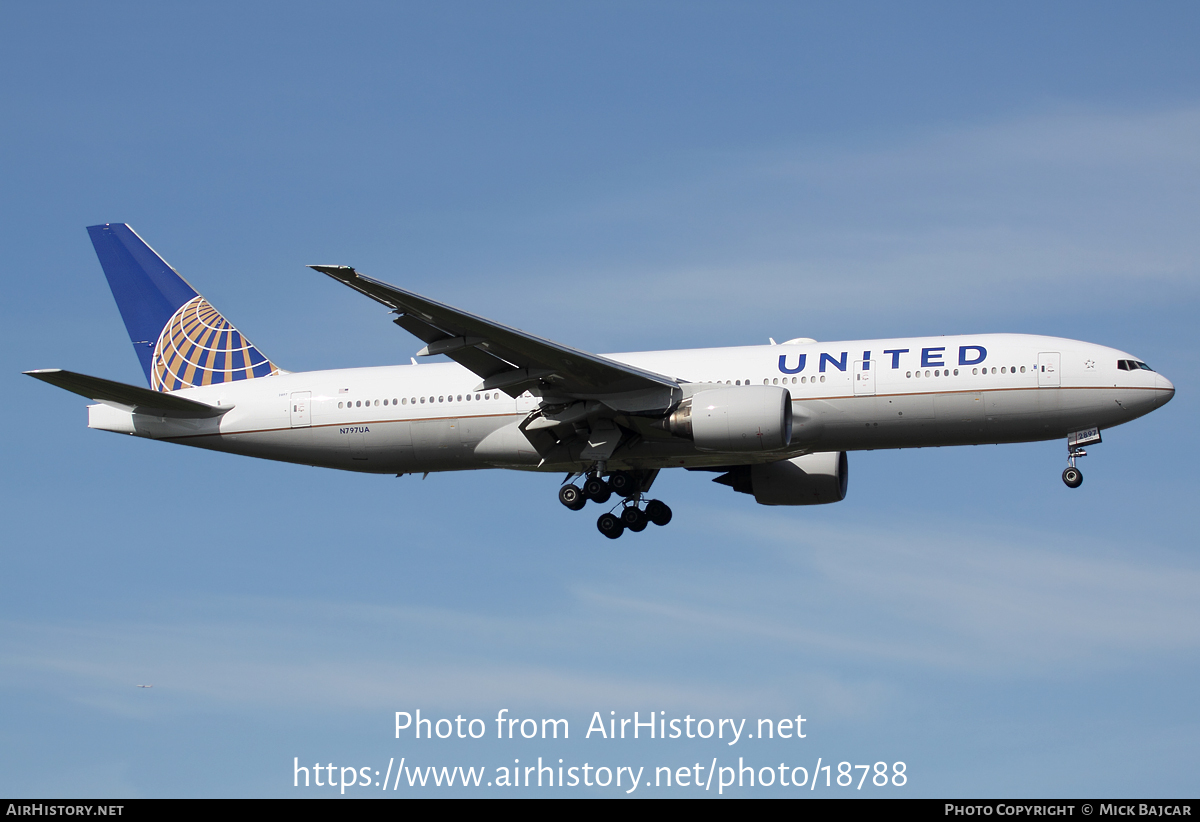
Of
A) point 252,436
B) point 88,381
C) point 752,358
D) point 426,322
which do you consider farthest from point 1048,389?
point 88,381

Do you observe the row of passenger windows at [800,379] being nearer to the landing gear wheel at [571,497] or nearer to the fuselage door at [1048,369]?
the fuselage door at [1048,369]

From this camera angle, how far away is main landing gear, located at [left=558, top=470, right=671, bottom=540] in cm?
3300

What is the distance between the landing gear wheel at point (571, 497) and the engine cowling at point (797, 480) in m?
5.10

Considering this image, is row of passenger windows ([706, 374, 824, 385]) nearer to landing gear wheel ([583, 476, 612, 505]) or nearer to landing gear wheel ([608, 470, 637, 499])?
landing gear wheel ([608, 470, 637, 499])

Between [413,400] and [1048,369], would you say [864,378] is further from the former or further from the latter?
[413,400]

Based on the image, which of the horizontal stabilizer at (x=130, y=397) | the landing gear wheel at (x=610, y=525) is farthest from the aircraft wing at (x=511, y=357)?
the horizontal stabilizer at (x=130, y=397)

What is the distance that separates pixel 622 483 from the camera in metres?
33.5

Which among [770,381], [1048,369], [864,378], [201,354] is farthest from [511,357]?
[1048,369]

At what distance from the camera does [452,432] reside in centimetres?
3291

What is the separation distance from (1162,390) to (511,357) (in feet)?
47.5
